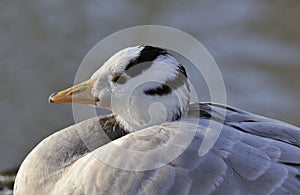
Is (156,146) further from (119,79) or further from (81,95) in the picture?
(81,95)

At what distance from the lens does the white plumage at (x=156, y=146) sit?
2.48 metres

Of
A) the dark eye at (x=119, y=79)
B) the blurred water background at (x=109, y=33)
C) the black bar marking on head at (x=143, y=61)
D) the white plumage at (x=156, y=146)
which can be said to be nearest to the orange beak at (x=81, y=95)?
the white plumage at (x=156, y=146)

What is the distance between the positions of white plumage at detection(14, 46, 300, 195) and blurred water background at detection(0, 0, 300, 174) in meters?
1.35

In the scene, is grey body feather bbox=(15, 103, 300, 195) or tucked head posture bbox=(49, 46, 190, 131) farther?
tucked head posture bbox=(49, 46, 190, 131)

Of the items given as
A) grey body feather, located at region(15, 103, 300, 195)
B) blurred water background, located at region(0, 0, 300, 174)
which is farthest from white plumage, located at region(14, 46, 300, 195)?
blurred water background, located at region(0, 0, 300, 174)

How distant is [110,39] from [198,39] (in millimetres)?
689

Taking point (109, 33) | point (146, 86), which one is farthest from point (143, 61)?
point (109, 33)

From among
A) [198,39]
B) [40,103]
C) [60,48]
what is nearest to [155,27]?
[198,39]

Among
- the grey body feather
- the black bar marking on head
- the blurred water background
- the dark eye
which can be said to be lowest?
the blurred water background

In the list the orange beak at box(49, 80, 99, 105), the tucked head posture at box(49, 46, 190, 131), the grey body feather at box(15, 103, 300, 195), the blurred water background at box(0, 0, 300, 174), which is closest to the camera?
the grey body feather at box(15, 103, 300, 195)

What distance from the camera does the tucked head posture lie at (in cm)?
271

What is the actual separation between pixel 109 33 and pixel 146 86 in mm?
2509

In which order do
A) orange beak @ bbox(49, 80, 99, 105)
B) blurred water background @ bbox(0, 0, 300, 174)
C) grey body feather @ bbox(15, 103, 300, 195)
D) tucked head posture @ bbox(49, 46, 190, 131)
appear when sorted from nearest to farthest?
1. grey body feather @ bbox(15, 103, 300, 195)
2. tucked head posture @ bbox(49, 46, 190, 131)
3. orange beak @ bbox(49, 80, 99, 105)
4. blurred water background @ bbox(0, 0, 300, 174)

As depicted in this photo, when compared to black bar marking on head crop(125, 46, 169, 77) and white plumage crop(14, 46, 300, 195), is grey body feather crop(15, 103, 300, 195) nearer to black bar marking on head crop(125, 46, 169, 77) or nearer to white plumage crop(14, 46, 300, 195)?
white plumage crop(14, 46, 300, 195)
